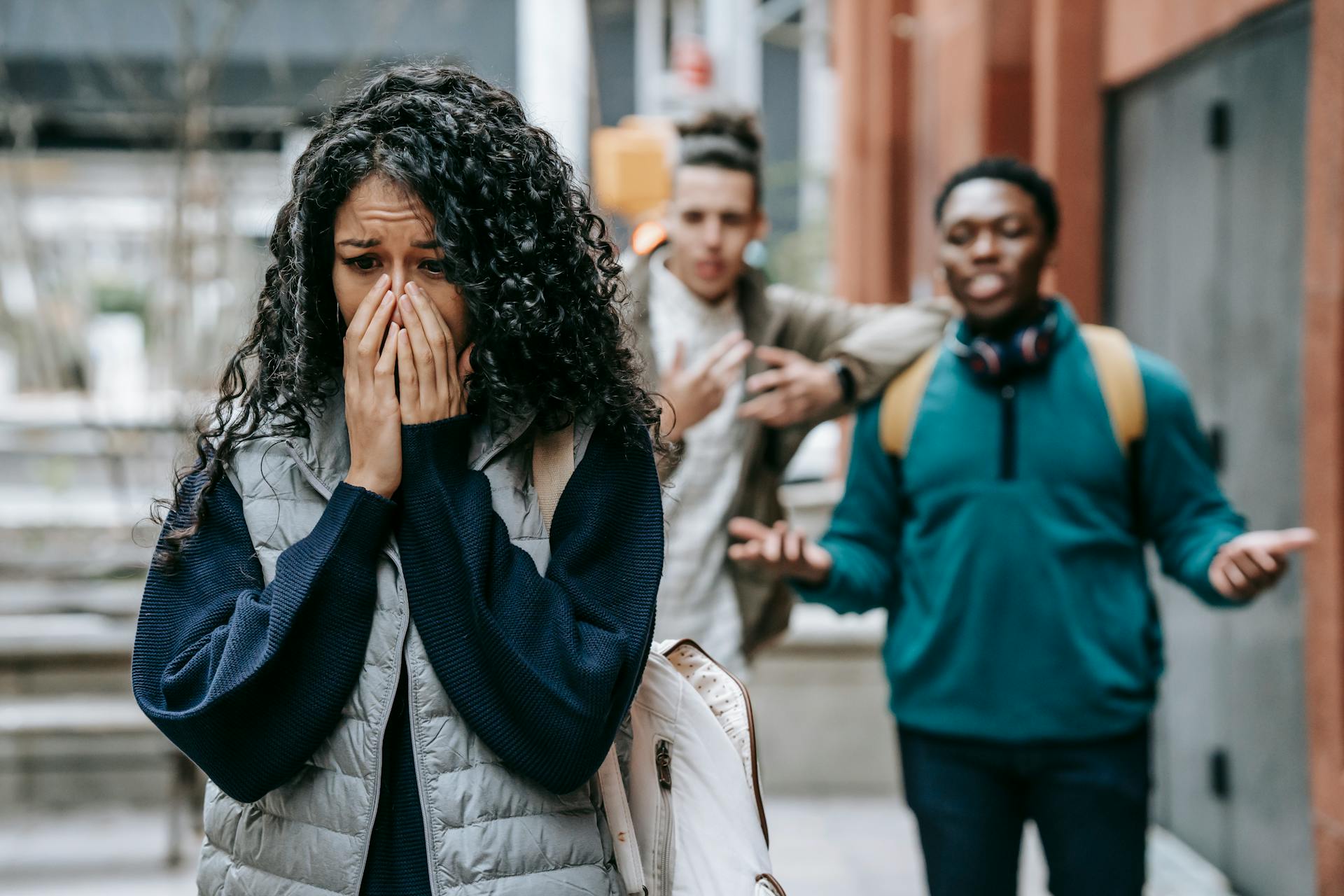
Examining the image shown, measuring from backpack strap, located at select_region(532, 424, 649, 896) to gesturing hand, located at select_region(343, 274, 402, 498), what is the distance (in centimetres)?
19

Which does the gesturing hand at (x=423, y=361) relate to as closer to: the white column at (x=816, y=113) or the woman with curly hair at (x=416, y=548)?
the woman with curly hair at (x=416, y=548)

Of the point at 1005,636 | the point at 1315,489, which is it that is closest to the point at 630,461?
the point at 1005,636

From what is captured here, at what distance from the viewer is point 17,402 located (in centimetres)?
1017

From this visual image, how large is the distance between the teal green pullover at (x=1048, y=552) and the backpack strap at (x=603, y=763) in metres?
1.26

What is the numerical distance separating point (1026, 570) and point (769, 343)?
1.08 metres

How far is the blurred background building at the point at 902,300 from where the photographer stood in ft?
13.3

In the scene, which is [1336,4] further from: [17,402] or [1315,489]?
[17,402]

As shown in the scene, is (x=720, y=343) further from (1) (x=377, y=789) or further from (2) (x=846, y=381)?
(1) (x=377, y=789)

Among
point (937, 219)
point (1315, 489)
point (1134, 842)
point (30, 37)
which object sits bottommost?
point (1134, 842)

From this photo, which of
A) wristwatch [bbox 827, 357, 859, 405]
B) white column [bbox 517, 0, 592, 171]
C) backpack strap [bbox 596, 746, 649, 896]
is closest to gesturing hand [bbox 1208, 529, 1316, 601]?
wristwatch [bbox 827, 357, 859, 405]

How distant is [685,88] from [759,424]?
1076cm

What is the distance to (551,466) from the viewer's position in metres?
1.85

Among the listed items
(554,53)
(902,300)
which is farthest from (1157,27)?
(554,53)

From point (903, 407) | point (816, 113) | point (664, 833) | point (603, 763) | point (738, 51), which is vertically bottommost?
point (664, 833)
